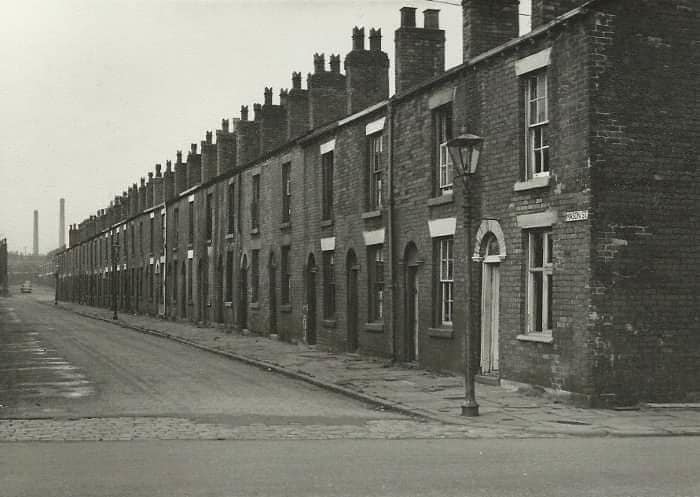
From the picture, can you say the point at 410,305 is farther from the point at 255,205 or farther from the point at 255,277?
the point at 255,205

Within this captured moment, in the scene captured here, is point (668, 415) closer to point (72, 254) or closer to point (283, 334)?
point (283, 334)

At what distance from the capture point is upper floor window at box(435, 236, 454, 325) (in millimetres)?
19141

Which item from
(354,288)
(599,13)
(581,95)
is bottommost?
(354,288)

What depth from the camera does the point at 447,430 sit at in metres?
11.9

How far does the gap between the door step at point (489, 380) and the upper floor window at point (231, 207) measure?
2057 cm

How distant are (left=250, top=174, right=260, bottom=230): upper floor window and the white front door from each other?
1700 cm

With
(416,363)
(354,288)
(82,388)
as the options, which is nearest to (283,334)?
(354,288)

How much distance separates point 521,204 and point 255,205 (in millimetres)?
18945

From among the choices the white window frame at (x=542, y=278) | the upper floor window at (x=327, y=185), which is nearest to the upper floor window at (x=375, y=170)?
the upper floor window at (x=327, y=185)

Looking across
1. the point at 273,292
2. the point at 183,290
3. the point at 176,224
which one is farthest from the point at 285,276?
the point at 176,224

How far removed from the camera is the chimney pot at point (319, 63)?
1186 inches

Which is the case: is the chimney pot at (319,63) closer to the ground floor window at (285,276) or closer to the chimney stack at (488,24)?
the ground floor window at (285,276)

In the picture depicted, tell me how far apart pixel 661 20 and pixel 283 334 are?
1820 cm

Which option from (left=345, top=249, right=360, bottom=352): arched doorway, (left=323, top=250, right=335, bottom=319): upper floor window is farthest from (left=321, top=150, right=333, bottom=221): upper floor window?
(left=345, top=249, right=360, bottom=352): arched doorway
